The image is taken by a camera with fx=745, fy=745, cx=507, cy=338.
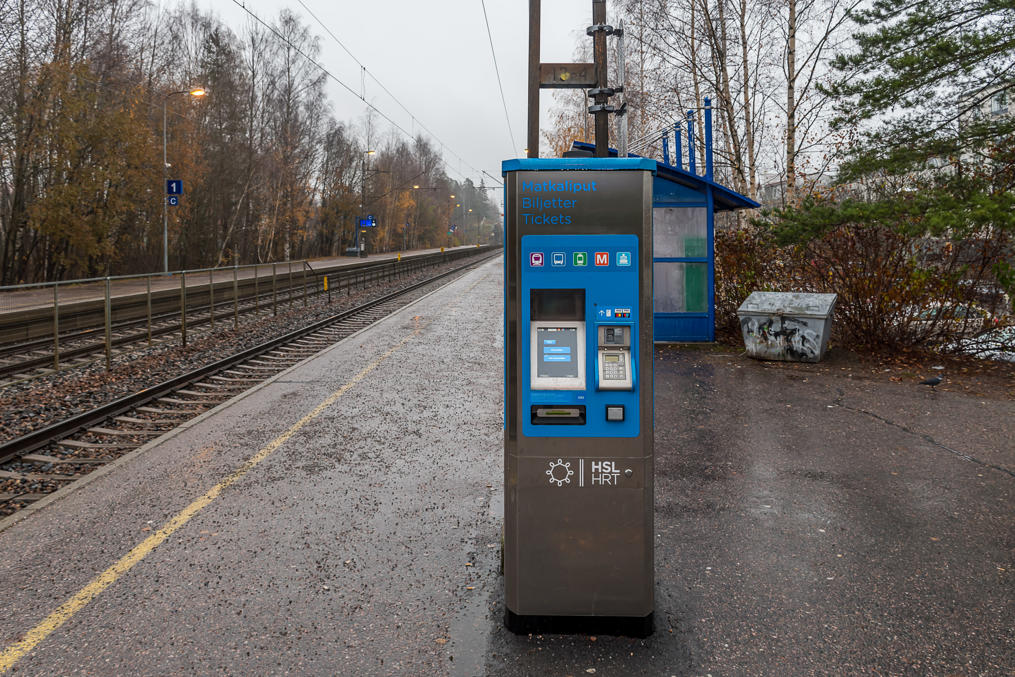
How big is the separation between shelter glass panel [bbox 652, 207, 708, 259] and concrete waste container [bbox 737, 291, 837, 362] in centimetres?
206

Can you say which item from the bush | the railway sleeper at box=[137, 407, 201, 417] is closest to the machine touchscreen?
the railway sleeper at box=[137, 407, 201, 417]

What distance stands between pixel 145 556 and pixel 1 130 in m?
25.7

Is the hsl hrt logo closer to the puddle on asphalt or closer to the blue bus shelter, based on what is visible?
the puddle on asphalt

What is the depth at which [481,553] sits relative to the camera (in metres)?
4.70

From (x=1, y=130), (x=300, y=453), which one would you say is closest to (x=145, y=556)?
(x=300, y=453)

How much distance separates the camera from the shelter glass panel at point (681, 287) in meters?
13.8

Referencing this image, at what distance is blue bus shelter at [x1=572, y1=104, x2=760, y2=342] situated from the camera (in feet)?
45.0

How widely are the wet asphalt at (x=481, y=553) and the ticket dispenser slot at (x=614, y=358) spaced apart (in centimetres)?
128

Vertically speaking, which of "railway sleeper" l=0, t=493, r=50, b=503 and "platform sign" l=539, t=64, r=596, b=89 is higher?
"platform sign" l=539, t=64, r=596, b=89

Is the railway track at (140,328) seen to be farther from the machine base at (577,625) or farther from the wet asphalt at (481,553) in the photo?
the machine base at (577,625)

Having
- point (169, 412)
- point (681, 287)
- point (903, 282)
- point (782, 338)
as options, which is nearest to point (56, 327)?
point (169, 412)

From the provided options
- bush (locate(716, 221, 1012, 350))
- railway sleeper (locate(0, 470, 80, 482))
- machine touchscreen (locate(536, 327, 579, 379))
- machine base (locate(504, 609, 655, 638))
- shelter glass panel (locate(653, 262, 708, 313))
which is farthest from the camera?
shelter glass panel (locate(653, 262, 708, 313))

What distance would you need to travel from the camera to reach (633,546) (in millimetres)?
3625

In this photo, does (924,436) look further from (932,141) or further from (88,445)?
(88,445)
